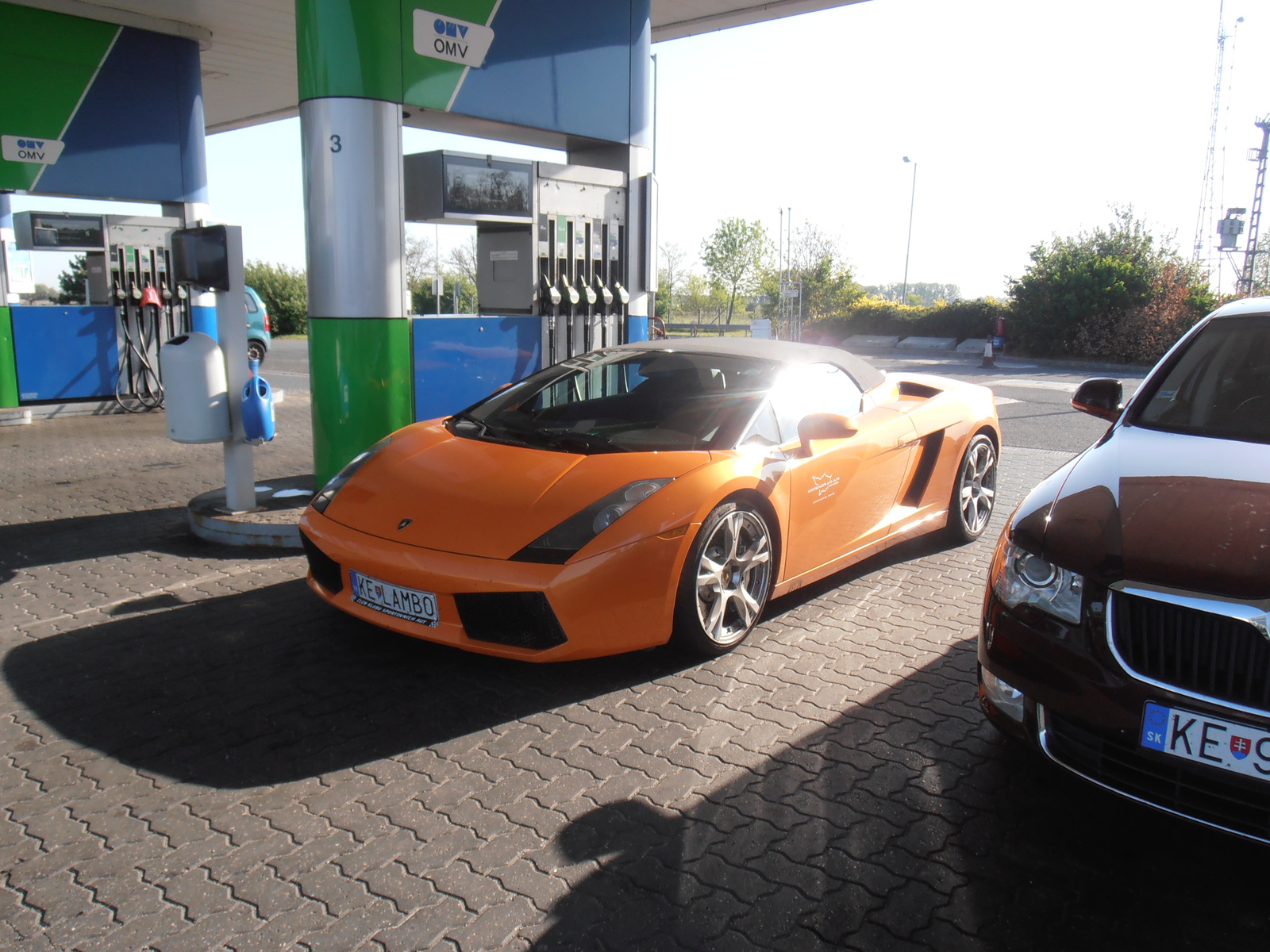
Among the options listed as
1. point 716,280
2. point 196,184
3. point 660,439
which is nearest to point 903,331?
point 716,280

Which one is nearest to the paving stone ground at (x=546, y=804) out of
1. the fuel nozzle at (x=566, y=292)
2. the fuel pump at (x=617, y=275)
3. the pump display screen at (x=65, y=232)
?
the fuel nozzle at (x=566, y=292)

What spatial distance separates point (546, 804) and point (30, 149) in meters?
11.2

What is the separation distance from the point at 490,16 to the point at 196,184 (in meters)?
6.76

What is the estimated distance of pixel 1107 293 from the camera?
25.2 metres

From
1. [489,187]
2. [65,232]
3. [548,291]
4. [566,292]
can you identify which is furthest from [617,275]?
[65,232]

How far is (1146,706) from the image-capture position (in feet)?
7.20

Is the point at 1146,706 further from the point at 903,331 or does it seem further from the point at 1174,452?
the point at 903,331

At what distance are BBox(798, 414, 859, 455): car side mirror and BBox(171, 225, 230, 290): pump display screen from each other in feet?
12.0

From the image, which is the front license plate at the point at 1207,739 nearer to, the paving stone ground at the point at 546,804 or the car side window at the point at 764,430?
the paving stone ground at the point at 546,804

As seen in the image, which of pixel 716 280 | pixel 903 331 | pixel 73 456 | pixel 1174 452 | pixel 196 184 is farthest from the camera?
pixel 716 280

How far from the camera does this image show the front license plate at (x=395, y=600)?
3.35 metres

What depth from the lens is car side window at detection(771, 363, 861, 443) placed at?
4188mm

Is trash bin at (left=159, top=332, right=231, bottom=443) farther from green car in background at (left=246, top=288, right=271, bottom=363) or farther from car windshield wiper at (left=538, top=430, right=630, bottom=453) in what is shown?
green car in background at (left=246, top=288, right=271, bottom=363)

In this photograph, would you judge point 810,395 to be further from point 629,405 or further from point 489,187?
point 489,187
